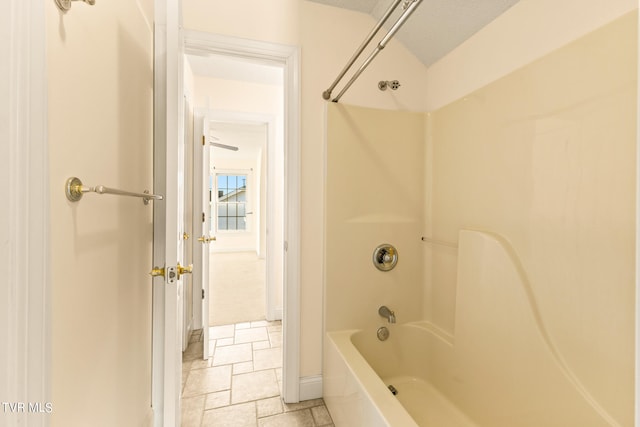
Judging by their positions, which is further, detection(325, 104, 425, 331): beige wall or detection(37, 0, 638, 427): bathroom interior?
detection(325, 104, 425, 331): beige wall

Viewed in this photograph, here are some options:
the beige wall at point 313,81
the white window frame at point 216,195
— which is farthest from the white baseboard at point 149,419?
the white window frame at point 216,195

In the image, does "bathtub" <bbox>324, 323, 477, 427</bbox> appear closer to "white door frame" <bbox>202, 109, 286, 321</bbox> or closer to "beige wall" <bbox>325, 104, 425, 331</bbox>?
"beige wall" <bbox>325, 104, 425, 331</bbox>

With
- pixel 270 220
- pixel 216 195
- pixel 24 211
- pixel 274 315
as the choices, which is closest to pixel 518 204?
pixel 24 211

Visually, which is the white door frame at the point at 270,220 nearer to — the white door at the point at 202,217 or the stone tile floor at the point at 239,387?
the stone tile floor at the point at 239,387

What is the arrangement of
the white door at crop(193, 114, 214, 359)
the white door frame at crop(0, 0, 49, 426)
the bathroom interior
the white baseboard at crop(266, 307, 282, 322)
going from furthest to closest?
the white baseboard at crop(266, 307, 282, 322)
the white door at crop(193, 114, 214, 359)
the bathroom interior
the white door frame at crop(0, 0, 49, 426)

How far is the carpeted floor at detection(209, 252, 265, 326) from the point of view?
2.95 meters

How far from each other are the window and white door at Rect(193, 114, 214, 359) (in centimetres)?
507

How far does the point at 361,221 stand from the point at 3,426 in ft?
5.11

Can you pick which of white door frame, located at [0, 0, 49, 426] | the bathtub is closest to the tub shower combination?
the bathtub

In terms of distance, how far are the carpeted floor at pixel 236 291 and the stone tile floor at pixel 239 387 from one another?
0.44 metres

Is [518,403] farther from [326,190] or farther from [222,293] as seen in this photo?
[222,293]

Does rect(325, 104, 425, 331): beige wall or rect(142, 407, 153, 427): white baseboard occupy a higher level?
rect(325, 104, 425, 331): beige wall

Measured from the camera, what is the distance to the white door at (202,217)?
2137 millimetres

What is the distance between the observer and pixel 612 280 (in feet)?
3.07
